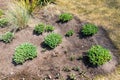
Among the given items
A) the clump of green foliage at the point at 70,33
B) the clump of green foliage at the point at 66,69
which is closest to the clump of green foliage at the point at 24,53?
the clump of green foliage at the point at 66,69

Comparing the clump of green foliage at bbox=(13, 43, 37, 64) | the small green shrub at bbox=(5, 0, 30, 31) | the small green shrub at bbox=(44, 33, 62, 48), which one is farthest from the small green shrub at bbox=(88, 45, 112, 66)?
the small green shrub at bbox=(5, 0, 30, 31)

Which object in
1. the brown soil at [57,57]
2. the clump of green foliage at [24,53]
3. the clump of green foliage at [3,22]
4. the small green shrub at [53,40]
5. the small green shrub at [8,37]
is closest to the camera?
the brown soil at [57,57]

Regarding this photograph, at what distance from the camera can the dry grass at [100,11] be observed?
30.2 feet

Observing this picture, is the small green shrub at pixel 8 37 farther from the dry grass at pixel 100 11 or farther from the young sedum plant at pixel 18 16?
the dry grass at pixel 100 11

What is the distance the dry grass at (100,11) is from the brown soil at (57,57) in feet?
1.09

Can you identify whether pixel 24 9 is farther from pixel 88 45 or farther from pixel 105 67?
pixel 105 67

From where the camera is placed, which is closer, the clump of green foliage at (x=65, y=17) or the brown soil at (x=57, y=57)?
the brown soil at (x=57, y=57)

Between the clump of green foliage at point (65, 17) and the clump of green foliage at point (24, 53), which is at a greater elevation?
the clump of green foliage at point (65, 17)

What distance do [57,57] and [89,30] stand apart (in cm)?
144

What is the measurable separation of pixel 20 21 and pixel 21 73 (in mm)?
1991

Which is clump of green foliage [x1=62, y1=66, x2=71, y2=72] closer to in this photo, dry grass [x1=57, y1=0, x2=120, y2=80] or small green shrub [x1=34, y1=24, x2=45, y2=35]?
small green shrub [x1=34, y1=24, x2=45, y2=35]

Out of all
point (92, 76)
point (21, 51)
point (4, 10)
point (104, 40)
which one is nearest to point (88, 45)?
point (104, 40)

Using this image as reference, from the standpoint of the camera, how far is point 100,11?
10.0 metres

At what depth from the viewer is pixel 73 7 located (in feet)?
34.2
